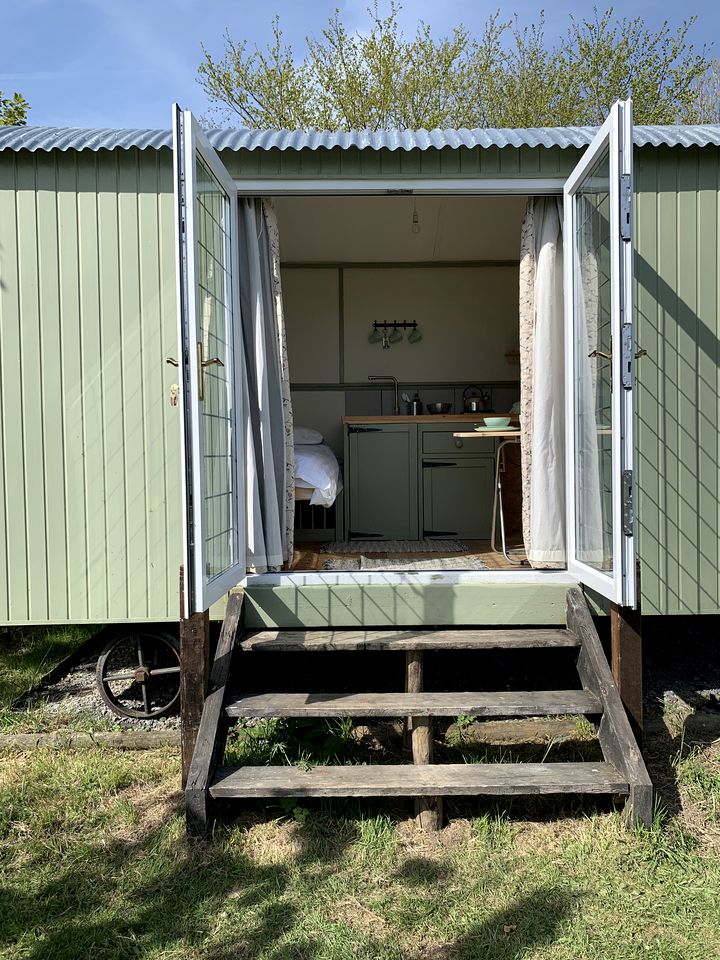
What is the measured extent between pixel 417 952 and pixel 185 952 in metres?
0.70

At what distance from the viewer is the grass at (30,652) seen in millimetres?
4434

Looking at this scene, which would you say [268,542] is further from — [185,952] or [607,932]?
[607,932]

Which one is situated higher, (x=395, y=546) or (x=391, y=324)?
(x=391, y=324)

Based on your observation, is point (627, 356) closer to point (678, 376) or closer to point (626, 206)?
point (626, 206)

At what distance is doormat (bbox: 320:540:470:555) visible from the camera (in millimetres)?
4875

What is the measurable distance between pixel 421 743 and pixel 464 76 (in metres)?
12.3

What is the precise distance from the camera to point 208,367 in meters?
3.00

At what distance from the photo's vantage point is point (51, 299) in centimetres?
348

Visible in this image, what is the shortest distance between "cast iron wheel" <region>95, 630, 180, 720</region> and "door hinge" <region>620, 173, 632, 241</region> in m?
2.81

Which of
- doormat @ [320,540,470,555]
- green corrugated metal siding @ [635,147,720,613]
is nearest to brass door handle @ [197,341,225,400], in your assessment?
green corrugated metal siding @ [635,147,720,613]

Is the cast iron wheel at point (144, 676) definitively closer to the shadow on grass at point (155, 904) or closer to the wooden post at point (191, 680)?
the wooden post at point (191, 680)

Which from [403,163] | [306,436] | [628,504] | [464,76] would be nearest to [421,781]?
[628,504]

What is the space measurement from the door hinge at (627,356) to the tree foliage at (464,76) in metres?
11.0

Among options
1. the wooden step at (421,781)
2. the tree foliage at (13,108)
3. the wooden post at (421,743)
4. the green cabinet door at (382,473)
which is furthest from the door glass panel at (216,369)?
the tree foliage at (13,108)
